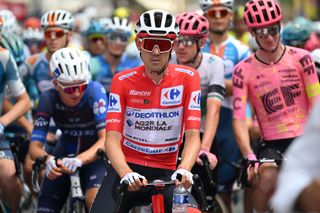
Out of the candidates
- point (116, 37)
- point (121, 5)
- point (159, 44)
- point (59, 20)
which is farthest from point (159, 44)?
point (121, 5)

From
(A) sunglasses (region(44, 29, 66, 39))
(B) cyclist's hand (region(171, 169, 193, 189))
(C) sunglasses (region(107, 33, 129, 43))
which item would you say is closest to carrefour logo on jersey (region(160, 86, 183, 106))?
(B) cyclist's hand (region(171, 169, 193, 189))

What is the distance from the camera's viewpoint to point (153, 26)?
289 inches

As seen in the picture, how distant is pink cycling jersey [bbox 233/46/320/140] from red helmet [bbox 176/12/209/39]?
33.5 inches

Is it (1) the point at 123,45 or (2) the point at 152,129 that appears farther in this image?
(1) the point at 123,45

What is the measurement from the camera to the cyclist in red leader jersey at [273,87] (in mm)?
8703

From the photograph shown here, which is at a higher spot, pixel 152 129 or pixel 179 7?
pixel 152 129

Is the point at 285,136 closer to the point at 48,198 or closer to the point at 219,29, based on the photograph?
the point at 48,198

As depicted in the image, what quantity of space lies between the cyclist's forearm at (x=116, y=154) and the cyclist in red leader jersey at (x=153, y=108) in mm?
11

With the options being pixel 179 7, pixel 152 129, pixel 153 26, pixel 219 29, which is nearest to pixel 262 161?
pixel 152 129

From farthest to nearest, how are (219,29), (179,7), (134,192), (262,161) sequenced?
(179,7) < (219,29) < (262,161) < (134,192)

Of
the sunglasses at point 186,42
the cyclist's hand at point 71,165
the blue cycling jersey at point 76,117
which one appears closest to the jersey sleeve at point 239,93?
the sunglasses at point 186,42

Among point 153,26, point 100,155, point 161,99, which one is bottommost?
point 100,155

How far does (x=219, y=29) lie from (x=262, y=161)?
4.12 m

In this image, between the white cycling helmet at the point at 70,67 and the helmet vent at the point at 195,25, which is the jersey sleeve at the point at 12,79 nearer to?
the white cycling helmet at the point at 70,67
